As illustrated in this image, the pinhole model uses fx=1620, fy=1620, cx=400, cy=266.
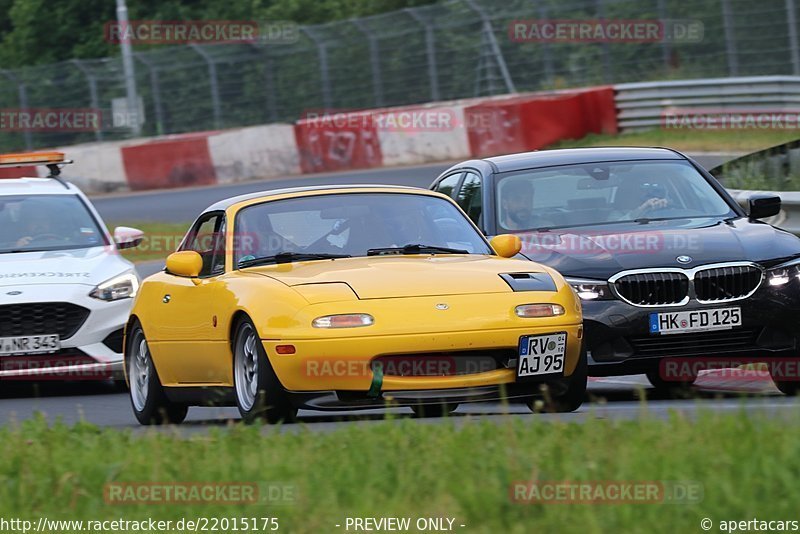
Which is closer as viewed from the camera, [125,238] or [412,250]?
[412,250]

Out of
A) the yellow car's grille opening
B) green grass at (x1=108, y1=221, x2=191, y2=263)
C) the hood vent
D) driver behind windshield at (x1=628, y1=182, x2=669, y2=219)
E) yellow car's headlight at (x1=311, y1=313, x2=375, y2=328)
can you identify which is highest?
yellow car's headlight at (x1=311, y1=313, x2=375, y2=328)

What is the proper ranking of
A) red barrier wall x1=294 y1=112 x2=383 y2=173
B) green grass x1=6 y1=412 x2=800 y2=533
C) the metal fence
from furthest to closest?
red barrier wall x1=294 y1=112 x2=383 y2=173
the metal fence
green grass x1=6 y1=412 x2=800 y2=533

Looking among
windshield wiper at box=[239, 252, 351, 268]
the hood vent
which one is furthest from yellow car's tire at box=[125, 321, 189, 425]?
the hood vent

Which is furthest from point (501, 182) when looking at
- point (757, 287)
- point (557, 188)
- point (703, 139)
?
point (703, 139)

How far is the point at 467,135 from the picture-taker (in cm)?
2958

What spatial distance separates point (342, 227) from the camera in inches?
360

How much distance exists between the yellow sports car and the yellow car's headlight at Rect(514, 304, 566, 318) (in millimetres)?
11

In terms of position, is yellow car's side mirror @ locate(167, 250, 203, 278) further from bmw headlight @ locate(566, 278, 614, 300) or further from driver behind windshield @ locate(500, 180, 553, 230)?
driver behind windshield @ locate(500, 180, 553, 230)

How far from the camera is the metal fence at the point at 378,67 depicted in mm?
29422

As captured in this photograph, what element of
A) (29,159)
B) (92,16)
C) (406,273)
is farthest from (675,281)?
(92,16)

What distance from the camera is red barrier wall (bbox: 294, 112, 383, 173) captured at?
101 feet

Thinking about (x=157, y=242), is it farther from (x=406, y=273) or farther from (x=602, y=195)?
(x=406, y=273)

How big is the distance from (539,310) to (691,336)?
1667 mm

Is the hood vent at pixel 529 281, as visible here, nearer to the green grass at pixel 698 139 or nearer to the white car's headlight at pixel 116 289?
the white car's headlight at pixel 116 289
